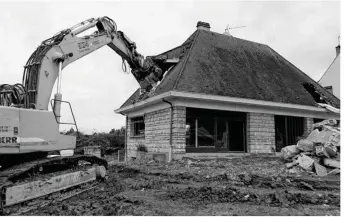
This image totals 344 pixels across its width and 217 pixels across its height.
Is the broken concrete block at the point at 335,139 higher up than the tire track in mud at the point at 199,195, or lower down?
higher up

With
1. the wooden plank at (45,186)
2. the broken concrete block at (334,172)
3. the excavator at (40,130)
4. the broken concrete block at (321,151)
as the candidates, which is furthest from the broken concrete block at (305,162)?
the wooden plank at (45,186)

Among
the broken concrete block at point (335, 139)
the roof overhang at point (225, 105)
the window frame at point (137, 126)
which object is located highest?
the roof overhang at point (225, 105)

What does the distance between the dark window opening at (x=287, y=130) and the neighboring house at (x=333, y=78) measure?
1147 cm

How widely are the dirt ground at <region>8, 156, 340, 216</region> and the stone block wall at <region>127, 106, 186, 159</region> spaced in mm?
3480

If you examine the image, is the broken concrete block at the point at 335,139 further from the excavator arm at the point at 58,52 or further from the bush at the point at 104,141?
the bush at the point at 104,141

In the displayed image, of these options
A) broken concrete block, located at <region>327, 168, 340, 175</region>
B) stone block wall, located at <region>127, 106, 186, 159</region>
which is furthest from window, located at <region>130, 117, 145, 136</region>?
broken concrete block, located at <region>327, 168, 340, 175</region>

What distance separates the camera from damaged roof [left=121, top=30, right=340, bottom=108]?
14.2 m

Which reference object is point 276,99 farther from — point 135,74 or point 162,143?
point 135,74

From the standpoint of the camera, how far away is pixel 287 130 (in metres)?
17.7

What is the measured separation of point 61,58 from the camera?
7.94 meters

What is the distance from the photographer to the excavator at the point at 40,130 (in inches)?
242

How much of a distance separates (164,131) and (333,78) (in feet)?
66.0

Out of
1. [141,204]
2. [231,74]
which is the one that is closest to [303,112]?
[231,74]

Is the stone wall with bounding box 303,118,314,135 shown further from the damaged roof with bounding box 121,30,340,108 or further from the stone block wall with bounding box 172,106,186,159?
the stone block wall with bounding box 172,106,186,159
